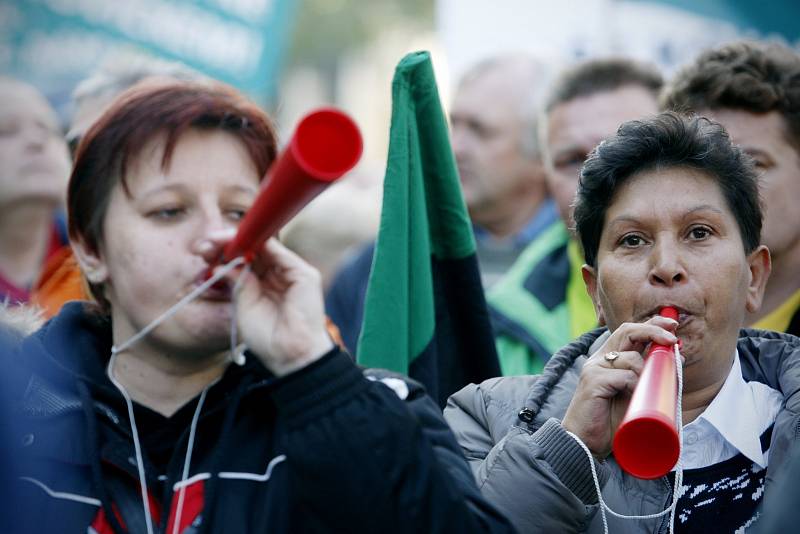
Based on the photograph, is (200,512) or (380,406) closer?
(380,406)

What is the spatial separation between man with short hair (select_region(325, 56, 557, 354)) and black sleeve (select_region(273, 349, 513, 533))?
3.05m

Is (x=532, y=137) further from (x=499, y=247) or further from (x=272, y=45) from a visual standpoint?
(x=272, y=45)

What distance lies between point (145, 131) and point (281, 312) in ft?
1.95

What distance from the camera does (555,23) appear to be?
19.1 feet

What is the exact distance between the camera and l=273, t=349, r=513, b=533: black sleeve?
7.19 feet

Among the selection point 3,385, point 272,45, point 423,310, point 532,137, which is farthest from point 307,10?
point 3,385

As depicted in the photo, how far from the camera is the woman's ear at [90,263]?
2.80 metres

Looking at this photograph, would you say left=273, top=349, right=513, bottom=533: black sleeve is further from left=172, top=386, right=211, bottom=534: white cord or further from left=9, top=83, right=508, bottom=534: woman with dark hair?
left=172, top=386, right=211, bottom=534: white cord

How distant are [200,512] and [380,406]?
0.45m

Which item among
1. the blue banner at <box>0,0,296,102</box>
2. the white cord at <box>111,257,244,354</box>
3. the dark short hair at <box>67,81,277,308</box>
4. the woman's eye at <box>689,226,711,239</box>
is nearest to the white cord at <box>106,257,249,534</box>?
the white cord at <box>111,257,244,354</box>

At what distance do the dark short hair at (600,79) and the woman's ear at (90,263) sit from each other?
220 centimetres

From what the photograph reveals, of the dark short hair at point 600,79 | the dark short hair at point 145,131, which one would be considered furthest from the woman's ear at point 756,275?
the dark short hair at point 600,79

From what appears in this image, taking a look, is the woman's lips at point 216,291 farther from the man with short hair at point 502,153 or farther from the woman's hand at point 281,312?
the man with short hair at point 502,153

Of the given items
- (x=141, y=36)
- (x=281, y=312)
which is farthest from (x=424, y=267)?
(x=141, y=36)
